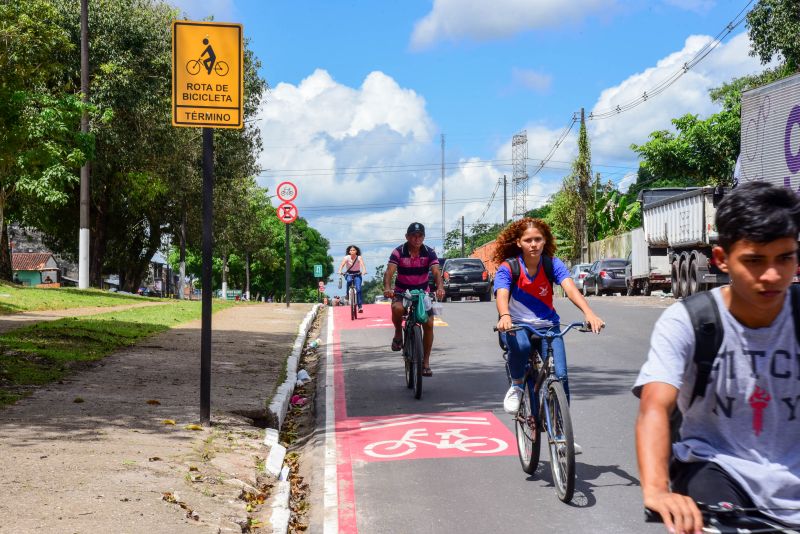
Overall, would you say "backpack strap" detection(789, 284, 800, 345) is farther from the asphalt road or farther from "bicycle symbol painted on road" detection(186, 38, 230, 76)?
"bicycle symbol painted on road" detection(186, 38, 230, 76)

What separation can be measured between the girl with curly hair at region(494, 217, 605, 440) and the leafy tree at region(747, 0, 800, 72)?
2985 centimetres

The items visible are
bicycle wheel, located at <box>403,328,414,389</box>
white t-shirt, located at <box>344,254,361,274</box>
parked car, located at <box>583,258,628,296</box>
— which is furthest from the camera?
parked car, located at <box>583,258,628,296</box>

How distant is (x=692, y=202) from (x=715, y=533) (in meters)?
24.9

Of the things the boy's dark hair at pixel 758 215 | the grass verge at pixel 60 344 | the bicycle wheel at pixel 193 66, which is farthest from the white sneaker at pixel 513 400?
the grass verge at pixel 60 344

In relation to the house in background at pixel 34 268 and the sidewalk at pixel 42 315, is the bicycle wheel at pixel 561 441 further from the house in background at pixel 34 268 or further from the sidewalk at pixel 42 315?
the house in background at pixel 34 268

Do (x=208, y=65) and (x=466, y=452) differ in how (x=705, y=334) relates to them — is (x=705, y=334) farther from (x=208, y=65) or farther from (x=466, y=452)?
(x=208, y=65)

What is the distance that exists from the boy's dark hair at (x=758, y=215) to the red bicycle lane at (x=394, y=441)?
3.71 meters

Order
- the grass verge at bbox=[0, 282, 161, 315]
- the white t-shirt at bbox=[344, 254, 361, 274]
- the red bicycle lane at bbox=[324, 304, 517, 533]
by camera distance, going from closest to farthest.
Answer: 1. the red bicycle lane at bbox=[324, 304, 517, 533]
2. the grass verge at bbox=[0, 282, 161, 315]
3. the white t-shirt at bbox=[344, 254, 361, 274]

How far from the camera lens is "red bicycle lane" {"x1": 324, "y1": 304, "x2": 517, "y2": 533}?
6543 millimetres

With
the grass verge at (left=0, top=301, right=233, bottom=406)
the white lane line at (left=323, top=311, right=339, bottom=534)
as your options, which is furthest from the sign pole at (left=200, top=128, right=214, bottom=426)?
the grass verge at (left=0, top=301, right=233, bottom=406)

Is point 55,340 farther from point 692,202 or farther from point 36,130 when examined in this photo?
point 692,202

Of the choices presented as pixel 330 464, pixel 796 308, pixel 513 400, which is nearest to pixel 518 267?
pixel 513 400

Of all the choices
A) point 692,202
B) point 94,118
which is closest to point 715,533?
point 692,202

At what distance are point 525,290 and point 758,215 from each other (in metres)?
4.36
